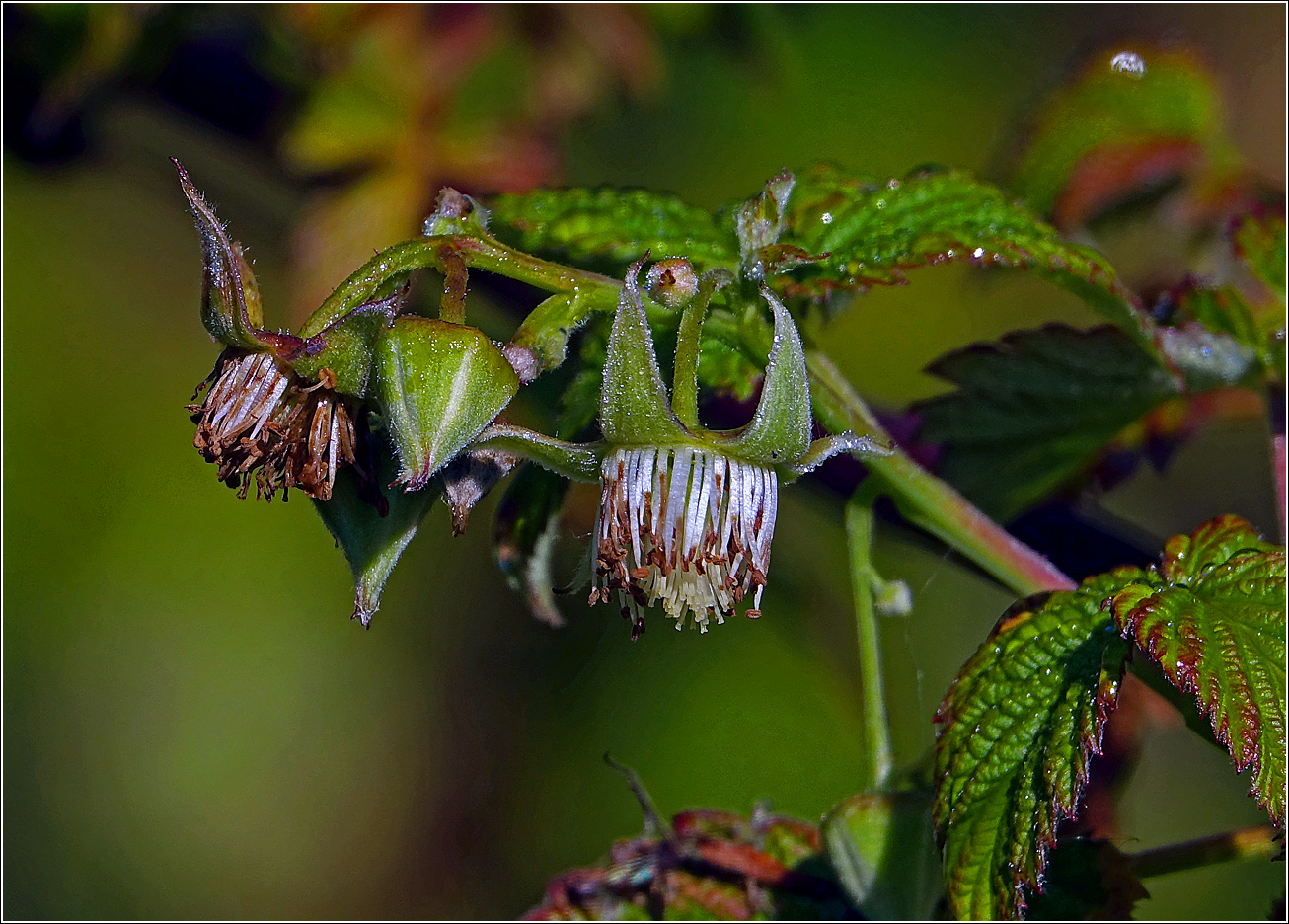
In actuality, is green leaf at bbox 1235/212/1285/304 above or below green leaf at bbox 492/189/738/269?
above

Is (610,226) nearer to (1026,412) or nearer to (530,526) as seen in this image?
(530,526)

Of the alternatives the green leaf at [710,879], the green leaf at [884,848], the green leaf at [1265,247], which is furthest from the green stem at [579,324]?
the green leaf at [1265,247]

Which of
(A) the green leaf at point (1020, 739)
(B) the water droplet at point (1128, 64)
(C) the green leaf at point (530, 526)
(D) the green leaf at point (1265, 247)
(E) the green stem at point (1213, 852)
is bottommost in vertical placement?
(E) the green stem at point (1213, 852)

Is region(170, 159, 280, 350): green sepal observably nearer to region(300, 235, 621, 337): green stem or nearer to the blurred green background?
region(300, 235, 621, 337): green stem

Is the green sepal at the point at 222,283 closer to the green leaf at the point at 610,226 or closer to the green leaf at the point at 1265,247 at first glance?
the green leaf at the point at 610,226

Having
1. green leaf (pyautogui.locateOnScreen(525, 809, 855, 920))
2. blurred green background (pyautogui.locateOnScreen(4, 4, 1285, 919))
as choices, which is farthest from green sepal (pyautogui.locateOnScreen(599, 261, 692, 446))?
blurred green background (pyautogui.locateOnScreen(4, 4, 1285, 919))

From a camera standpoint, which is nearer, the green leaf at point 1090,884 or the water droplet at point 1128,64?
the green leaf at point 1090,884

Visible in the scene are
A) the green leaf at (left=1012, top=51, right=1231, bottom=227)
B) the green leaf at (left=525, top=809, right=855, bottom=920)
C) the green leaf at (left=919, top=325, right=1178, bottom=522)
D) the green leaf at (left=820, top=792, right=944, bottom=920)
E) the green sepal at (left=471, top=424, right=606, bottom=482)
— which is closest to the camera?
the green sepal at (left=471, top=424, right=606, bottom=482)
